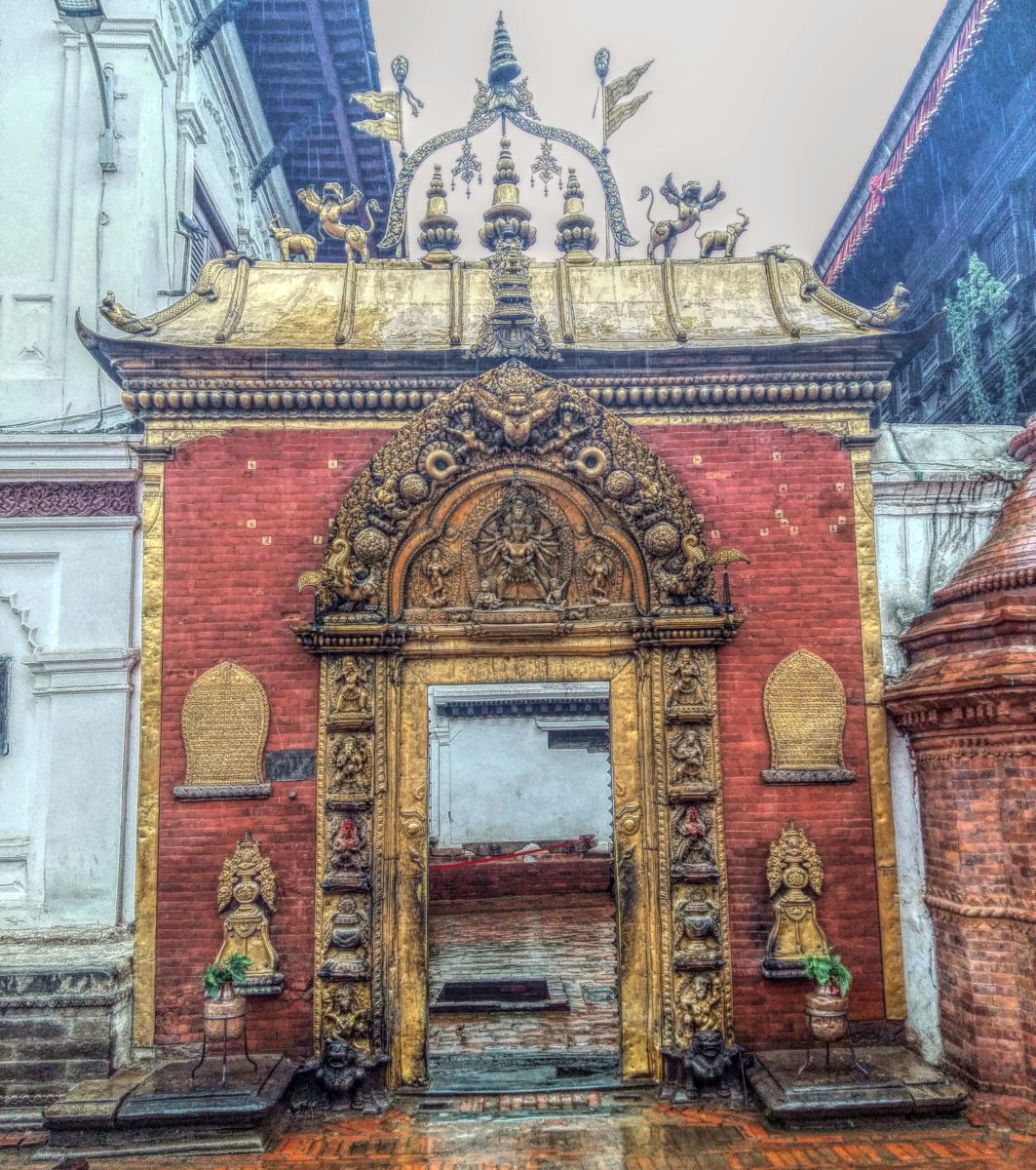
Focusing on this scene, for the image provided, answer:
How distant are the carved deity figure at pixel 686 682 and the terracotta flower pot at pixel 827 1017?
216cm

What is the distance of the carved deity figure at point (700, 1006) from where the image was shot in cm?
700

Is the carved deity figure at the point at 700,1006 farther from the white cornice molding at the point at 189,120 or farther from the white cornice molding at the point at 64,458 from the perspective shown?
the white cornice molding at the point at 189,120

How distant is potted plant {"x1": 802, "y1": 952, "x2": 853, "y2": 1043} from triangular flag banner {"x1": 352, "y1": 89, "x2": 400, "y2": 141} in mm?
8196

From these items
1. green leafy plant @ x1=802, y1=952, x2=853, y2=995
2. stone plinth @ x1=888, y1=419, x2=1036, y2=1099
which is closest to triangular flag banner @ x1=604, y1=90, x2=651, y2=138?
stone plinth @ x1=888, y1=419, x2=1036, y2=1099

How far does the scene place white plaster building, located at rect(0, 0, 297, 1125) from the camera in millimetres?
6898

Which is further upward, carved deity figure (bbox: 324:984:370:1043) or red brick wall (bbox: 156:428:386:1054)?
red brick wall (bbox: 156:428:386:1054)

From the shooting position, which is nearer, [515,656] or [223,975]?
[223,975]

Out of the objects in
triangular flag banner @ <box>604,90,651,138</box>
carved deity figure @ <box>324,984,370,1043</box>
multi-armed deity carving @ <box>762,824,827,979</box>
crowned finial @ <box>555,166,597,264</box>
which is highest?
triangular flag banner @ <box>604,90,651,138</box>

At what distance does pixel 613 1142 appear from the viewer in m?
6.21

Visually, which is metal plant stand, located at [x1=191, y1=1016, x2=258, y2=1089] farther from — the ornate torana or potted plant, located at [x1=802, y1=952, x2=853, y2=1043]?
potted plant, located at [x1=802, y1=952, x2=853, y2=1043]

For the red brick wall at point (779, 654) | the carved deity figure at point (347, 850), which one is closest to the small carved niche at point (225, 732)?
the carved deity figure at point (347, 850)

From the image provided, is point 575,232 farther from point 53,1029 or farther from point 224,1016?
point 53,1029

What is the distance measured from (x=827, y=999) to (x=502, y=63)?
8470 millimetres

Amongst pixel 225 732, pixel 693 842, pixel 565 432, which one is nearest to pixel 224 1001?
pixel 225 732
